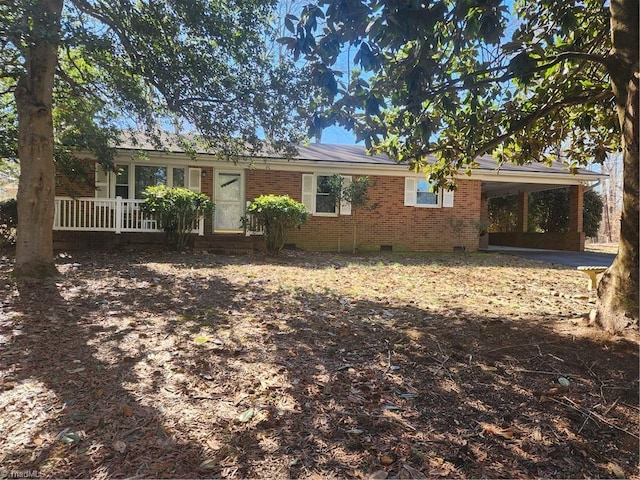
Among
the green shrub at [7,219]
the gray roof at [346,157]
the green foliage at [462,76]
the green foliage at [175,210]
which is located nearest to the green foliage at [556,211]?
the gray roof at [346,157]

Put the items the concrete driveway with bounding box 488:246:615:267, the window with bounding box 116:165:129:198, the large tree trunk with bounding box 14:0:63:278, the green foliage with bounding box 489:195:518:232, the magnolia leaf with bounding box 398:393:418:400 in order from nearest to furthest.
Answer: the magnolia leaf with bounding box 398:393:418:400 < the large tree trunk with bounding box 14:0:63:278 < the concrete driveway with bounding box 488:246:615:267 < the window with bounding box 116:165:129:198 < the green foliage with bounding box 489:195:518:232

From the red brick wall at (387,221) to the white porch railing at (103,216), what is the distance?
3232 mm

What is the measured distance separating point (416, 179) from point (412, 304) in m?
9.71

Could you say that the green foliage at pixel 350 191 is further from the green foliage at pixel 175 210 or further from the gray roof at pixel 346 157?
the green foliage at pixel 175 210

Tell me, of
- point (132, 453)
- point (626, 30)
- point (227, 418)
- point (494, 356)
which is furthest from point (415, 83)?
point (132, 453)

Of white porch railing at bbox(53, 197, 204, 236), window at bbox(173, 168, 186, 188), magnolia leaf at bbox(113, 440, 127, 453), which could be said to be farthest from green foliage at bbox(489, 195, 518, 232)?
magnolia leaf at bbox(113, 440, 127, 453)

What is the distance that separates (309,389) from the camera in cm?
288

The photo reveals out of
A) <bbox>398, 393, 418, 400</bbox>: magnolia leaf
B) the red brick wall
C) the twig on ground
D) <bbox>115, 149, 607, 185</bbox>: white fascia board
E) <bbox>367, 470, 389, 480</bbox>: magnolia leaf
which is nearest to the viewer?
<bbox>367, 470, 389, 480</bbox>: magnolia leaf

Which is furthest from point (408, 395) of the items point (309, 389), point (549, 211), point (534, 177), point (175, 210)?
point (549, 211)

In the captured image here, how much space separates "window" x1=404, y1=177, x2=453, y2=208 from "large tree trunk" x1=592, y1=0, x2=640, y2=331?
10682 mm

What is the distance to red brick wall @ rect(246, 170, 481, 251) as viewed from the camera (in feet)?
45.0

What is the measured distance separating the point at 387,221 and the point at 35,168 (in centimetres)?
1059

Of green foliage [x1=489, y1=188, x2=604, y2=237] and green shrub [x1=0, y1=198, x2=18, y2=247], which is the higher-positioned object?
green foliage [x1=489, y1=188, x2=604, y2=237]

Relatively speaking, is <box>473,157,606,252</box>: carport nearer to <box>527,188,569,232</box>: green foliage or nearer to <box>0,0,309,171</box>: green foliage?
<box>527,188,569,232</box>: green foliage
